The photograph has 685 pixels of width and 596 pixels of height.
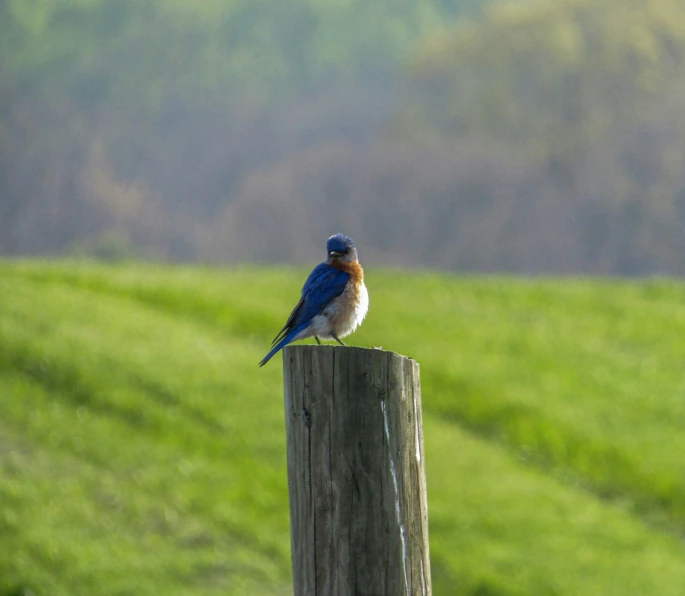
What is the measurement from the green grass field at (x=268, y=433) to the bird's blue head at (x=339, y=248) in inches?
302

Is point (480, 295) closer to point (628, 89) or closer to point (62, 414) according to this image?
point (62, 414)

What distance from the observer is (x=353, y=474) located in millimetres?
4383

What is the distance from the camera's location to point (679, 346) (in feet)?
81.8

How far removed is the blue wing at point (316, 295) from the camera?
6.96 meters

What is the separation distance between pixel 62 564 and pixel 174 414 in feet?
17.9

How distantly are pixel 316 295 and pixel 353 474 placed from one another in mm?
2841

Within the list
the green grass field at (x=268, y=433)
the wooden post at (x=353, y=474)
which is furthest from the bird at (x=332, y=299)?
the green grass field at (x=268, y=433)

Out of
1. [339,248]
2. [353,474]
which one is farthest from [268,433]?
[353,474]

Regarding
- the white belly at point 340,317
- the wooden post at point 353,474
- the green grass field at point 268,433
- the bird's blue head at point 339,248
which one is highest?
the green grass field at point 268,433

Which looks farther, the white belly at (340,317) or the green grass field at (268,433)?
the green grass field at (268,433)

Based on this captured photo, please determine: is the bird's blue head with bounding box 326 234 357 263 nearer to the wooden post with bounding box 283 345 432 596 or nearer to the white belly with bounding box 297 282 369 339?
the white belly with bounding box 297 282 369 339

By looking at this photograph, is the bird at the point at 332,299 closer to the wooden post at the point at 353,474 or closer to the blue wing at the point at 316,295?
the blue wing at the point at 316,295

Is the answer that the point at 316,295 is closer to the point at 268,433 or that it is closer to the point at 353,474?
the point at 353,474

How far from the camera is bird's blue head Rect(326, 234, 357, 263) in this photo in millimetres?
7461
